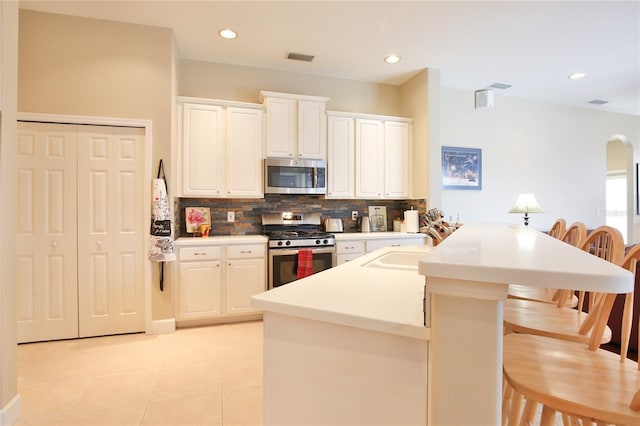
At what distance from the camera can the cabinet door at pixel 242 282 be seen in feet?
11.4

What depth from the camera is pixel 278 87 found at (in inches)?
164

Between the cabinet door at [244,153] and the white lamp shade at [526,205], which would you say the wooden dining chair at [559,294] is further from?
A: the cabinet door at [244,153]

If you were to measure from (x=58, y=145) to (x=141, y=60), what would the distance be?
3.60 ft

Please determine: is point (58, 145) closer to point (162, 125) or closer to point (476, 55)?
point (162, 125)

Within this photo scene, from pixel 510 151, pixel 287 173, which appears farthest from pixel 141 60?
pixel 510 151

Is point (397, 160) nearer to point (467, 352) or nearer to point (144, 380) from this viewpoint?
point (144, 380)

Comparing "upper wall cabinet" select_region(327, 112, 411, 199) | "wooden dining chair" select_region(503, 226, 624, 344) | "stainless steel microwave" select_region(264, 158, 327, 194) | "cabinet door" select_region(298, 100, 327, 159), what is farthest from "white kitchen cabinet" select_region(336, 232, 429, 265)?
"wooden dining chair" select_region(503, 226, 624, 344)

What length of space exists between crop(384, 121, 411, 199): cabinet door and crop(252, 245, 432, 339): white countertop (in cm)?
303

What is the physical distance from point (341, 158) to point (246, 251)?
169 cm

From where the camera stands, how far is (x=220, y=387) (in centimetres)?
226

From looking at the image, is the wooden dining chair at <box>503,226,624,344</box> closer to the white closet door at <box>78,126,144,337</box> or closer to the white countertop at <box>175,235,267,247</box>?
the white countertop at <box>175,235,267,247</box>

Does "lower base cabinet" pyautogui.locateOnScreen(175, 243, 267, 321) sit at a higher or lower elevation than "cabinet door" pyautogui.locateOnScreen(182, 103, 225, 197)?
lower

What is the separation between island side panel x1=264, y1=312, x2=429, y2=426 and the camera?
89cm

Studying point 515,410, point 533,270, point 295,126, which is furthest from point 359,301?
point 295,126
